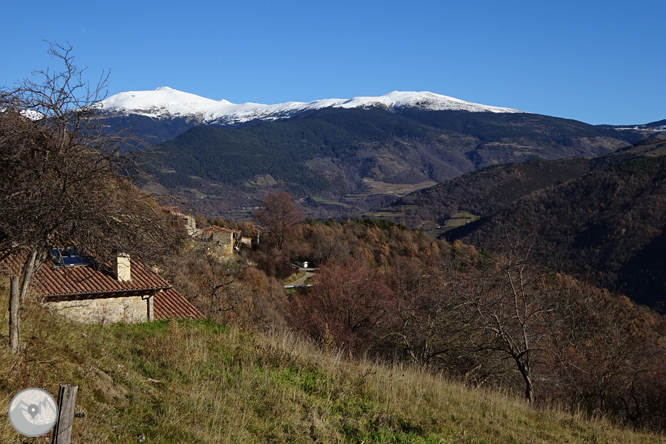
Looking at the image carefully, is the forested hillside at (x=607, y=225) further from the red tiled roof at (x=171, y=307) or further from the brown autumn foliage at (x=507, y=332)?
the red tiled roof at (x=171, y=307)

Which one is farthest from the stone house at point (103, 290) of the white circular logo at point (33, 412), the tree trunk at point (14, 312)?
the white circular logo at point (33, 412)

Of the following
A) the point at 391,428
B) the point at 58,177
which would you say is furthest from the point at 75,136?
the point at 391,428

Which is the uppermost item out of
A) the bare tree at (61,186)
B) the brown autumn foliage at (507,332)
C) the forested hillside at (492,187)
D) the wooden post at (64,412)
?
the forested hillside at (492,187)

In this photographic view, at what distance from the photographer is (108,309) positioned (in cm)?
1437

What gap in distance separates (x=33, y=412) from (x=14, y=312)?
8.93ft

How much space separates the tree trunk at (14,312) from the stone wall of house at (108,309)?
27.2 feet

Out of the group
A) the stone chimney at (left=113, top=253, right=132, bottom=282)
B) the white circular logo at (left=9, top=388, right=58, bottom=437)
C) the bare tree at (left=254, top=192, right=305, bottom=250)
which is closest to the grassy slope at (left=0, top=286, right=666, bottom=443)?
the white circular logo at (left=9, top=388, right=58, bottom=437)

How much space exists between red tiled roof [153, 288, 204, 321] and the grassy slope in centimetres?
745

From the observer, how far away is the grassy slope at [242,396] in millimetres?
5000

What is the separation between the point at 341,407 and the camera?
650 cm

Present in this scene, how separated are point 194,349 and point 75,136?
3459 mm

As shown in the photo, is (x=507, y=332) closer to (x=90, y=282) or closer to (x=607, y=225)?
(x=90, y=282)

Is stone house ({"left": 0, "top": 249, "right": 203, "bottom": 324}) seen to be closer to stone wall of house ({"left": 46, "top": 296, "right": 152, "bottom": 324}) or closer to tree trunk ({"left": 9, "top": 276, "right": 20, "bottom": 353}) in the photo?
stone wall of house ({"left": 46, "top": 296, "right": 152, "bottom": 324})

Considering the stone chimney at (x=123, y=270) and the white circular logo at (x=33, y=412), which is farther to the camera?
the stone chimney at (x=123, y=270)
